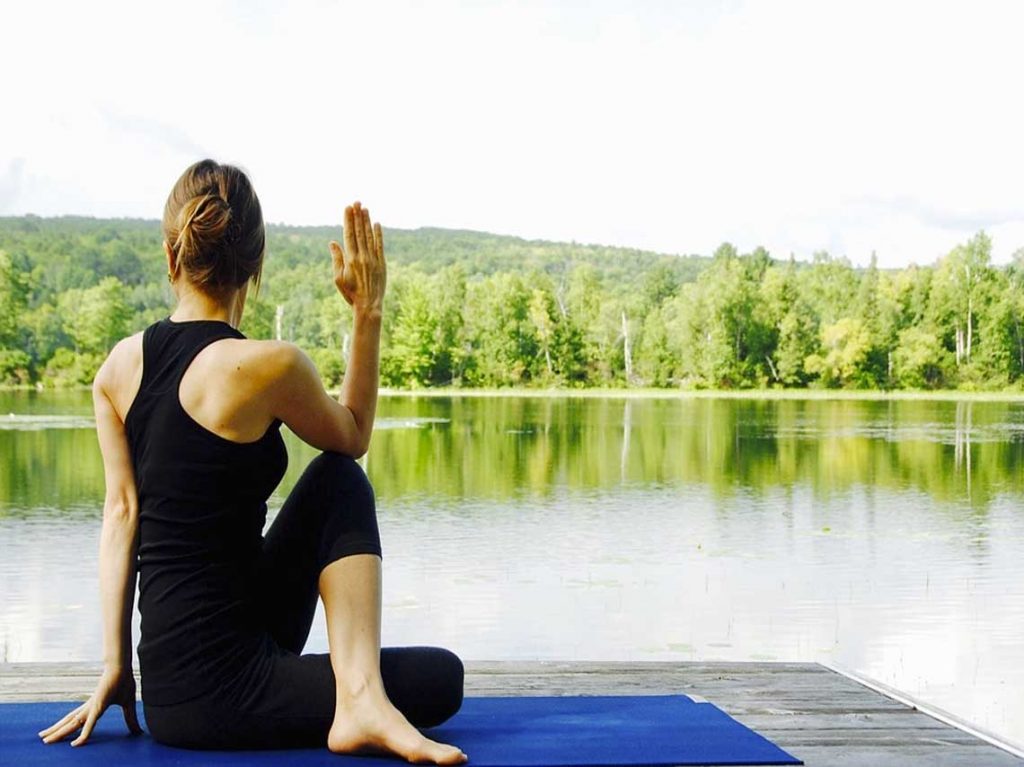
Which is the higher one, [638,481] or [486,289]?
[486,289]

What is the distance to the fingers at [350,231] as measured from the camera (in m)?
2.14

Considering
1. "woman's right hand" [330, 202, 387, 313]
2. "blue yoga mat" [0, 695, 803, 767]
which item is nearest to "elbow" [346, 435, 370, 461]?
"woman's right hand" [330, 202, 387, 313]

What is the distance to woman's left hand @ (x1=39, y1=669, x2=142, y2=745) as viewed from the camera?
6.84 feet

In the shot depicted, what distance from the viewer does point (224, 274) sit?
6.63 ft

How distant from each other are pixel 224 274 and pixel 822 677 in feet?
7.14

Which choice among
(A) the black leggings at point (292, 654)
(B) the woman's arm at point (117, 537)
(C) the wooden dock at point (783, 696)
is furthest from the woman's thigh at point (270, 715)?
(C) the wooden dock at point (783, 696)

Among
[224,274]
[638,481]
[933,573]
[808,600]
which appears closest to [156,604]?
[224,274]

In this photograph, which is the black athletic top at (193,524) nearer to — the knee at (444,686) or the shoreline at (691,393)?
the knee at (444,686)

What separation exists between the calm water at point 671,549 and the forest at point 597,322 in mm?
23343

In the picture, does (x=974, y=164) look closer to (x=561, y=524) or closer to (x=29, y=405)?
(x=29, y=405)

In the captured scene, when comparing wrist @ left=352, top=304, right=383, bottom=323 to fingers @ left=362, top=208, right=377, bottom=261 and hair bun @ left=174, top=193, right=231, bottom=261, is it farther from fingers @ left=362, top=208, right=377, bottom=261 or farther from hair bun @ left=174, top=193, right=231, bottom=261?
hair bun @ left=174, top=193, right=231, bottom=261

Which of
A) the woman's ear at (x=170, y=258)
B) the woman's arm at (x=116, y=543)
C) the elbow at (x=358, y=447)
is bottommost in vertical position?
the woman's arm at (x=116, y=543)

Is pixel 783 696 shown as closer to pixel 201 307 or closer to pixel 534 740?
pixel 534 740

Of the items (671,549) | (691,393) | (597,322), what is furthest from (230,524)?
(597,322)
